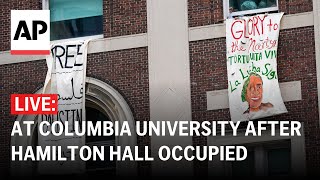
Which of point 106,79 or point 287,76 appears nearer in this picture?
point 287,76

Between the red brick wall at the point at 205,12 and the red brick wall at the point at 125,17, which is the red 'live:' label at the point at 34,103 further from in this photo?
the red brick wall at the point at 205,12

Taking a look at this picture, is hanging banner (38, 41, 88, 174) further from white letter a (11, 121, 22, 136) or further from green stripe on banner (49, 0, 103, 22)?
green stripe on banner (49, 0, 103, 22)

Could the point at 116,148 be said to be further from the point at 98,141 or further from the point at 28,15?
the point at 28,15

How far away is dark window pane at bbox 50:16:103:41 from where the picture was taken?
2450 cm

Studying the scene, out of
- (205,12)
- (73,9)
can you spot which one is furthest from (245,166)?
(73,9)

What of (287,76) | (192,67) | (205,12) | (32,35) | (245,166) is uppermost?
(205,12)

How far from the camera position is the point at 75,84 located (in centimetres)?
2402

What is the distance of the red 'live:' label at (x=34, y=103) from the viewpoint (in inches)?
948

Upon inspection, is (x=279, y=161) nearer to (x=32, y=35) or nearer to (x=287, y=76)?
→ (x=287, y=76)

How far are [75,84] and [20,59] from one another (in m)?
1.60

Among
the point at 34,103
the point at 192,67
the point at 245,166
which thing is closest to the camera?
the point at 245,166

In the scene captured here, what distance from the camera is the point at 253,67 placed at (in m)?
22.4

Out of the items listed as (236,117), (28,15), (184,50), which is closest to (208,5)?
(184,50)

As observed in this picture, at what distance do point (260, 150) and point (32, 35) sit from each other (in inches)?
235
